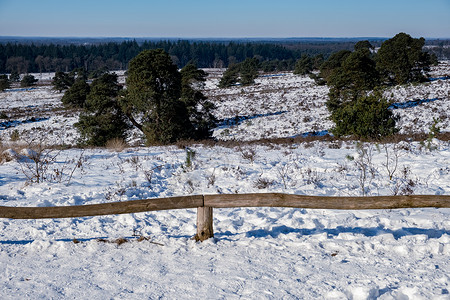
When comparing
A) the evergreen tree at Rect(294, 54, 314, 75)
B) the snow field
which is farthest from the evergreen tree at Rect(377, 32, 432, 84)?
the snow field

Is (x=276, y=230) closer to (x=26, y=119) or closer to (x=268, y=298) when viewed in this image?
(x=268, y=298)

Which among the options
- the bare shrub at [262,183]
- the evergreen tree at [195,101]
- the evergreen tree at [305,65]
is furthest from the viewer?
the evergreen tree at [305,65]

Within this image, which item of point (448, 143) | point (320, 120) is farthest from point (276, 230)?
point (320, 120)

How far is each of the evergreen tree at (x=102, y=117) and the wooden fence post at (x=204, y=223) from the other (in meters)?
14.8

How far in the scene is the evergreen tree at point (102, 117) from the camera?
1855cm

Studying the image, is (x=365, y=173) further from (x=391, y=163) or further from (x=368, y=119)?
(x=368, y=119)

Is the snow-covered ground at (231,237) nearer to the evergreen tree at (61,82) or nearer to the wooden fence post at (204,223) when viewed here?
the wooden fence post at (204,223)

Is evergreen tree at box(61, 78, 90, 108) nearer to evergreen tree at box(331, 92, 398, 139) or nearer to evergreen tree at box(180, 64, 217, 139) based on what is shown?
evergreen tree at box(180, 64, 217, 139)

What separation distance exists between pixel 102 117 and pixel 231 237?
1512 cm

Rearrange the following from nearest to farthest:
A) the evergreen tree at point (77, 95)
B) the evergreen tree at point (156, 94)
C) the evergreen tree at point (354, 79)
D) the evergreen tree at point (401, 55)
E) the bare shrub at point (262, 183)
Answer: the bare shrub at point (262, 183) → the evergreen tree at point (156, 94) → the evergreen tree at point (354, 79) → the evergreen tree at point (401, 55) → the evergreen tree at point (77, 95)

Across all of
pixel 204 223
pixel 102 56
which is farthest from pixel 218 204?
pixel 102 56

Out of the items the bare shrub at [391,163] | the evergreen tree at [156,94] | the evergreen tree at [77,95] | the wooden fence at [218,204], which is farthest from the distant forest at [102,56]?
the wooden fence at [218,204]

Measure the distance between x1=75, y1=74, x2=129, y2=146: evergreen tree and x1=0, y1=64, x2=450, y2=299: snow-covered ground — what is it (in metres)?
8.46

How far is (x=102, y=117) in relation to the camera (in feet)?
61.0
